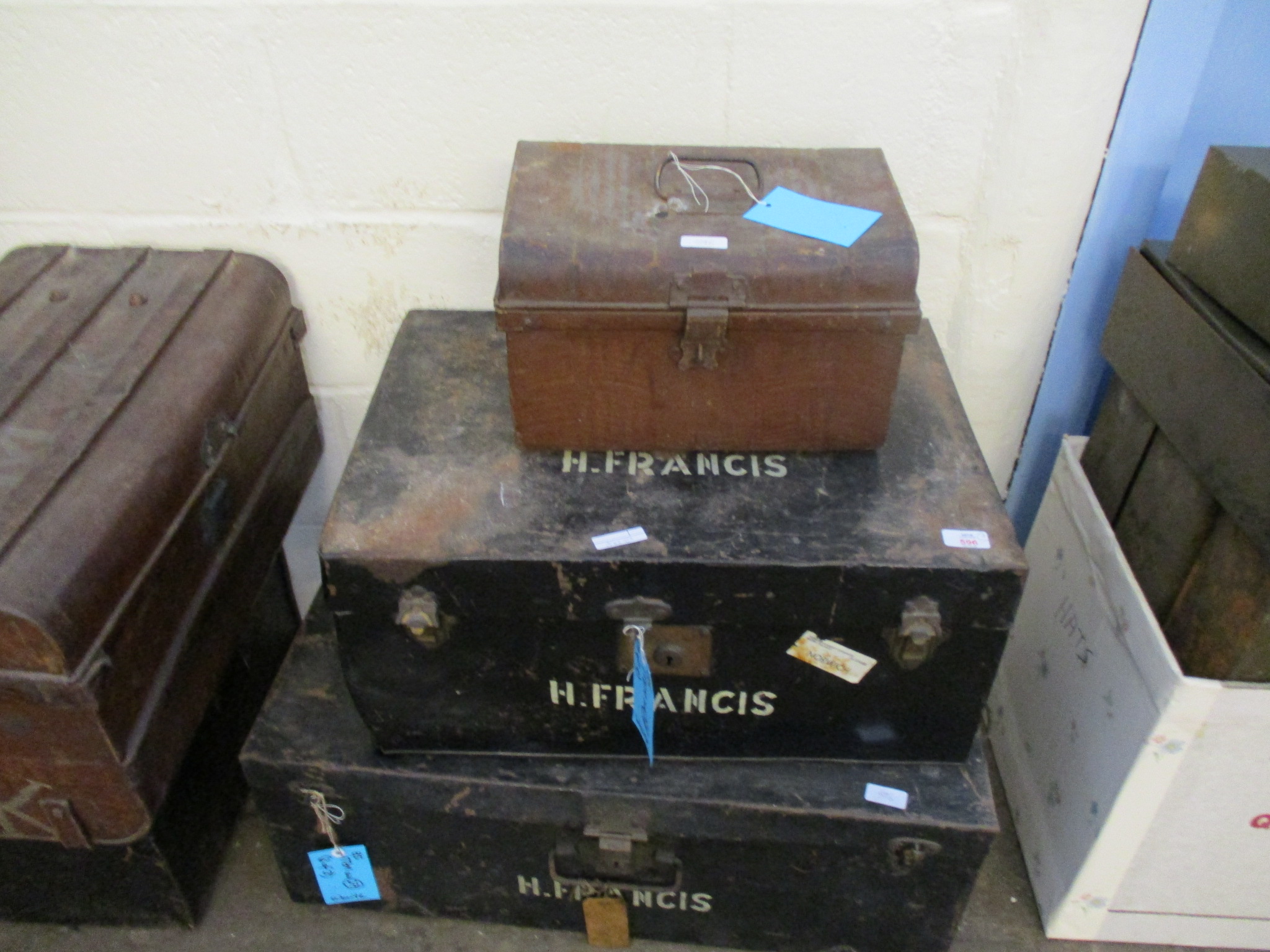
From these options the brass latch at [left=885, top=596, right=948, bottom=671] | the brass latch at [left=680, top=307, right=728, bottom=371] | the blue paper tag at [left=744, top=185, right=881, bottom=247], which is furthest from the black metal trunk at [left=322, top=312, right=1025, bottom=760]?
the blue paper tag at [left=744, top=185, right=881, bottom=247]

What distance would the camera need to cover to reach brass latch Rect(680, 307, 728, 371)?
2.69ft

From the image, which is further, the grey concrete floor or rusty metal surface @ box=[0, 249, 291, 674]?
the grey concrete floor

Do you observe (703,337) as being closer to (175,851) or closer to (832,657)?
(832,657)

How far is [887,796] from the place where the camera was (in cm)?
95

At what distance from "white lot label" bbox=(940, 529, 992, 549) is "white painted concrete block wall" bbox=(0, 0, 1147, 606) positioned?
1.37ft

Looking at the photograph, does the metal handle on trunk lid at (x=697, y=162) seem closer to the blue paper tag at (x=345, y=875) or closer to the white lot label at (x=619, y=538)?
the white lot label at (x=619, y=538)

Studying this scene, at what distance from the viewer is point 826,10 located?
3.25ft

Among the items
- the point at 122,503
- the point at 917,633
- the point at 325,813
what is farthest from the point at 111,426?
the point at 917,633

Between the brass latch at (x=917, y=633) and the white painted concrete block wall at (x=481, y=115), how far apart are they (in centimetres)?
48

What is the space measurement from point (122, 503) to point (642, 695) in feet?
1.66

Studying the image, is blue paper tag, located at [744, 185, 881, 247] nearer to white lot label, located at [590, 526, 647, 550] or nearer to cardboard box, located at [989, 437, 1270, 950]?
white lot label, located at [590, 526, 647, 550]

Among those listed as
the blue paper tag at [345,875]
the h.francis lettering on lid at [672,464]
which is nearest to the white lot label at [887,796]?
the h.francis lettering on lid at [672,464]

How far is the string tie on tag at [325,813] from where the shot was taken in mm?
1001

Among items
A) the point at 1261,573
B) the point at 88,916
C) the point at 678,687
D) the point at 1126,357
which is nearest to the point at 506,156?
the point at 678,687
